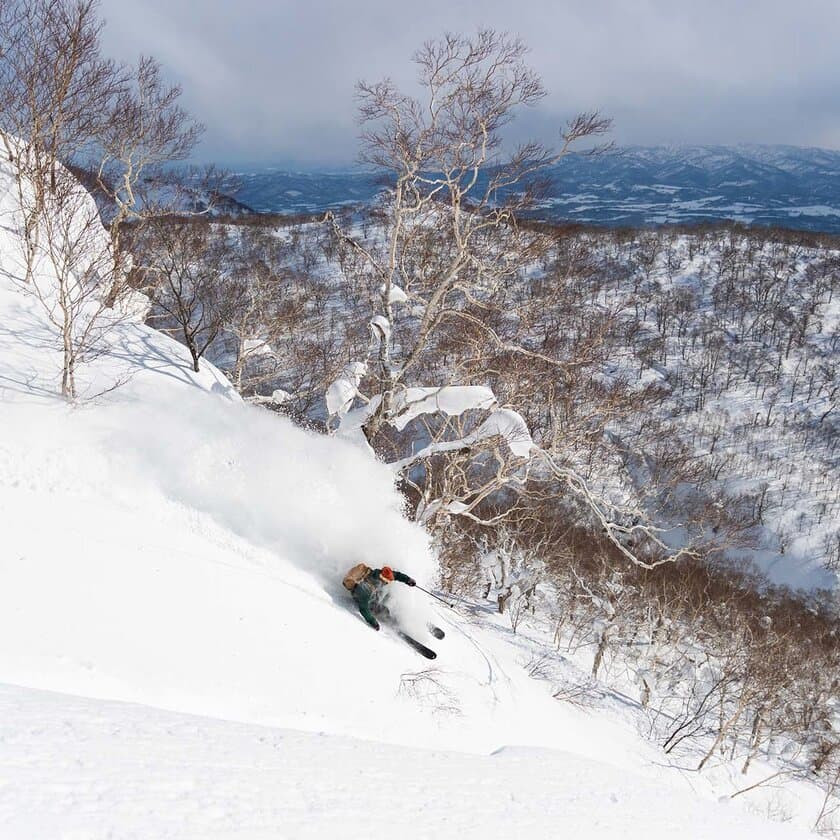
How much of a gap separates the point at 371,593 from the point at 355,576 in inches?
16.5

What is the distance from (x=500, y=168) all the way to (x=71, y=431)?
28.4 ft

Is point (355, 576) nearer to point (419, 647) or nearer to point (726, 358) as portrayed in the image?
point (419, 647)

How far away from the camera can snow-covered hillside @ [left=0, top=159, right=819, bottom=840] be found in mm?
4102

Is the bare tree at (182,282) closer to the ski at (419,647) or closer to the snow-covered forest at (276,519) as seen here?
the snow-covered forest at (276,519)

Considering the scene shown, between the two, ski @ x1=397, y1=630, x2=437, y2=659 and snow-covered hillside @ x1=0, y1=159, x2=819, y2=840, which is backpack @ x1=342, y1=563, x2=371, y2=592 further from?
ski @ x1=397, y1=630, x2=437, y2=659

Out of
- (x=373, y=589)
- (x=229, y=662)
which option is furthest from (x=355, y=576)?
(x=229, y=662)

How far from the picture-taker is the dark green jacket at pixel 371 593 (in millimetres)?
9000

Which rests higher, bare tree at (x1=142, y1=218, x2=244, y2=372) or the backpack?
bare tree at (x1=142, y1=218, x2=244, y2=372)

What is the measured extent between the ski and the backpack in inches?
41.9

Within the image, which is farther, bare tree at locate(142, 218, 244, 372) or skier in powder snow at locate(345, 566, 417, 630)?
bare tree at locate(142, 218, 244, 372)

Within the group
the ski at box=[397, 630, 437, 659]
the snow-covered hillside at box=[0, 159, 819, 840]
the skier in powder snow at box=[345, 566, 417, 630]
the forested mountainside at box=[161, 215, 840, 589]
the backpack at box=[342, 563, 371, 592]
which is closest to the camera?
the snow-covered hillside at box=[0, 159, 819, 840]

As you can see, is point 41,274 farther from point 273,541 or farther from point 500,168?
point 500,168

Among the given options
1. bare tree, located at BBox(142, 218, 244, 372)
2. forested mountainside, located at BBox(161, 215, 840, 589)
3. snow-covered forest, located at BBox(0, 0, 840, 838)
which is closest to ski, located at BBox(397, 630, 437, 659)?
snow-covered forest, located at BBox(0, 0, 840, 838)

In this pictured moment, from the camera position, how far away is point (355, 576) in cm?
938
